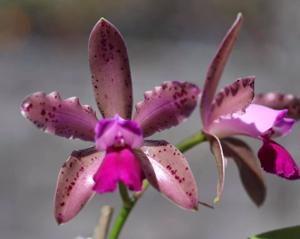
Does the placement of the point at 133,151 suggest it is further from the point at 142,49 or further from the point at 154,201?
the point at 142,49

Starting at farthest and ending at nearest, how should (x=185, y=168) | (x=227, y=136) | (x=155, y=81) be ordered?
(x=155, y=81) < (x=227, y=136) < (x=185, y=168)

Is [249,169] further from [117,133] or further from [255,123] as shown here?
[117,133]

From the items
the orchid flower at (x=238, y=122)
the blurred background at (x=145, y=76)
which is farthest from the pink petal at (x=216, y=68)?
the blurred background at (x=145, y=76)

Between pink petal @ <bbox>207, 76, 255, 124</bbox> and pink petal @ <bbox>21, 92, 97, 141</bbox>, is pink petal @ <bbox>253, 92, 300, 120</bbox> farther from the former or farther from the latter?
pink petal @ <bbox>21, 92, 97, 141</bbox>

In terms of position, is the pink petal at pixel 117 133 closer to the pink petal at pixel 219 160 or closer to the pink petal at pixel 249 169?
the pink petal at pixel 219 160

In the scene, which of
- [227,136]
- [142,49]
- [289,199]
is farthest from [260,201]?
[142,49]

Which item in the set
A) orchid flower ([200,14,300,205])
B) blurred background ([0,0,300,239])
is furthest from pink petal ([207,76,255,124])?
blurred background ([0,0,300,239])
